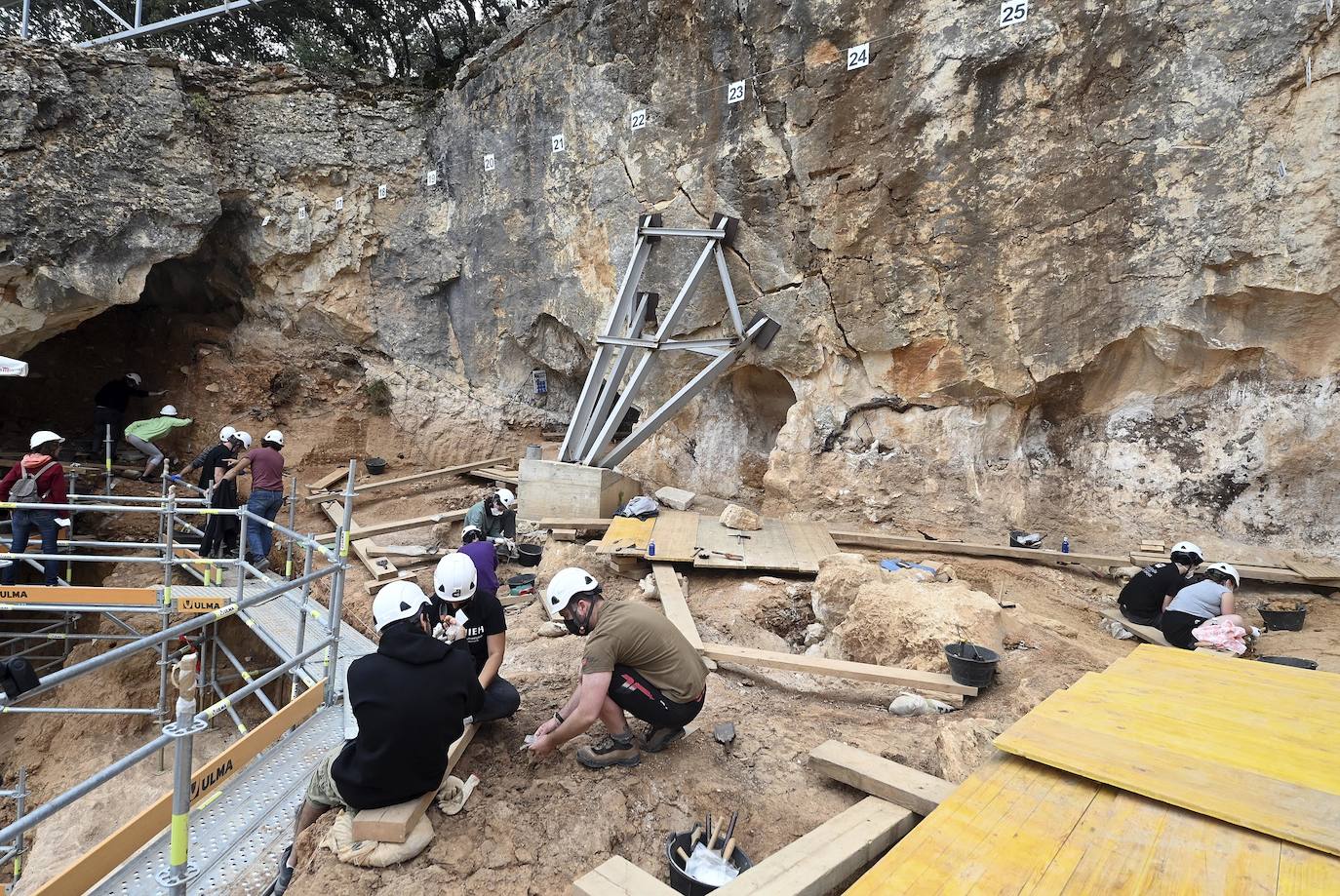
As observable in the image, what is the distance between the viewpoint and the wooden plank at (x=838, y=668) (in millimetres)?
4871

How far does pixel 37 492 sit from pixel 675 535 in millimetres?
6630

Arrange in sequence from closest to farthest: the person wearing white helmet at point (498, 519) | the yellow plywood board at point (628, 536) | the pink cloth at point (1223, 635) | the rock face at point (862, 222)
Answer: the pink cloth at point (1223, 635), the yellow plywood board at point (628, 536), the rock face at point (862, 222), the person wearing white helmet at point (498, 519)

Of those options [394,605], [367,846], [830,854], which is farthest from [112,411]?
[830,854]

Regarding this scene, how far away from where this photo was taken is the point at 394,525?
10438mm

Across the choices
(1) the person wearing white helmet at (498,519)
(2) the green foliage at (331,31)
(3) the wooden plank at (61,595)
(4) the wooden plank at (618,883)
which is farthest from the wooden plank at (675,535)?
(2) the green foliage at (331,31)

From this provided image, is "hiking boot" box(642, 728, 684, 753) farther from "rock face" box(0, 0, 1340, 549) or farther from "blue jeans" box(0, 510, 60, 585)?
"blue jeans" box(0, 510, 60, 585)

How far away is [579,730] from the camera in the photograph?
363 centimetres

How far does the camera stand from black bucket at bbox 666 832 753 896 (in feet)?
9.15

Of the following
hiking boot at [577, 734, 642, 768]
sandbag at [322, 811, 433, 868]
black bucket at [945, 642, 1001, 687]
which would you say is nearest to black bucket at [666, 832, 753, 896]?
hiking boot at [577, 734, 642, 768]

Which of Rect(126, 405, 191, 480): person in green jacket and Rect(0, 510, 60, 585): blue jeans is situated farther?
Rect(126, 405, 191, 480): person in green jacket

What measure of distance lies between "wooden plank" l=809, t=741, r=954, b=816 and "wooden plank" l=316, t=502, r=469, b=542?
815 centimetres

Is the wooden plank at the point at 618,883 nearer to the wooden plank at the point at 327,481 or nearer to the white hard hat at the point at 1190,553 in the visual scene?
the white hard hat at the point at 1190,553

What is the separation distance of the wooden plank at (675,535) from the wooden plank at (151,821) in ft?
12.9

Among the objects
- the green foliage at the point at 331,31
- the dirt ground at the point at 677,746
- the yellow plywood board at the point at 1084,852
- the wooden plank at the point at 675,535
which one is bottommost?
the dirt ground at the point at 677,746
